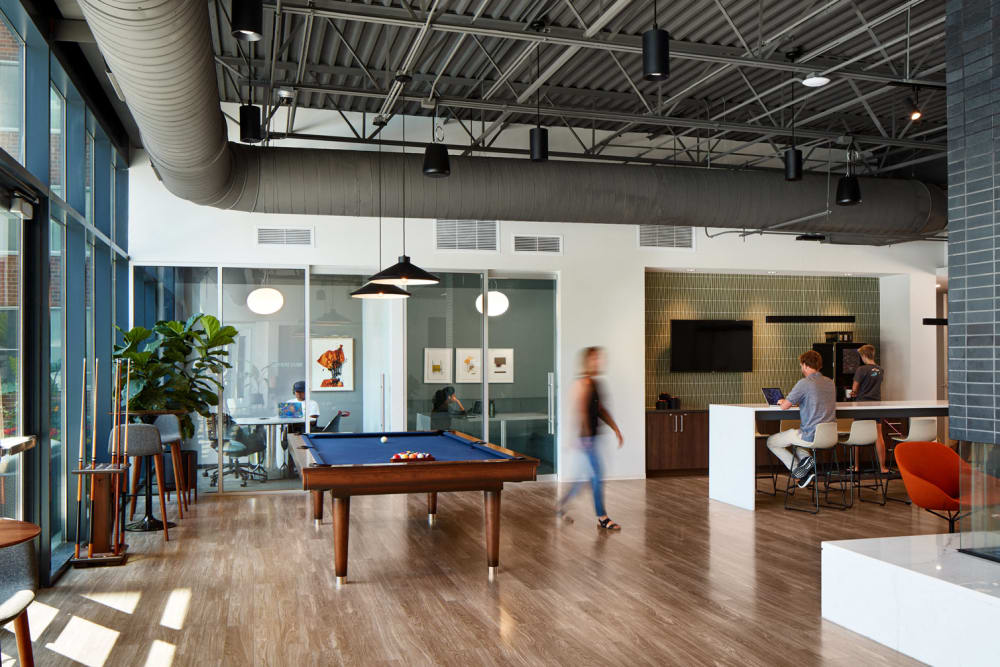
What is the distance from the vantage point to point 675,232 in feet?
36.8

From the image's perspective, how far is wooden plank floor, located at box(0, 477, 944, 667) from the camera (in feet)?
14.6

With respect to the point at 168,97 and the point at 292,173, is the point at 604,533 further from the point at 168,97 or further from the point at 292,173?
the point at 168,97

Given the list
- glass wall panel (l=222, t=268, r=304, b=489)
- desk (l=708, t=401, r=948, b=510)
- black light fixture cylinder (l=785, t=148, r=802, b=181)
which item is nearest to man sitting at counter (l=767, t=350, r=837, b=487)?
desk (l=708, t=401, r=948, b=510)

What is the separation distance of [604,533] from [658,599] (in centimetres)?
208

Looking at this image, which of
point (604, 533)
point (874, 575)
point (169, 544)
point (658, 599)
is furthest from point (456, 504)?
point (874, 575)

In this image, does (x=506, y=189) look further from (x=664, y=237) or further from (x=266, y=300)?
(x=664, y=237)

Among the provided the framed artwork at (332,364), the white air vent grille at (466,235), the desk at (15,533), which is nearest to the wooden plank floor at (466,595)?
the desk at (15,533)

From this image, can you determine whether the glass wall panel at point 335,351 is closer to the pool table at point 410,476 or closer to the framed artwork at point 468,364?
the framed artwork at point 468,364

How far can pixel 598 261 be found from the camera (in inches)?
424

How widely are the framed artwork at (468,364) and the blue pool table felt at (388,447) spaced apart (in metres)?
2.21

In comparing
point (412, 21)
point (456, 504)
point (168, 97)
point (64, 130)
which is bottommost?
point (456, 504)

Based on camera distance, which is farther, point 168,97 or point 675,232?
point 675,232

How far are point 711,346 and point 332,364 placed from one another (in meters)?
5.35

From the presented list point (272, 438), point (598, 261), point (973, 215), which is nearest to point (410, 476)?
point (973, 215)
